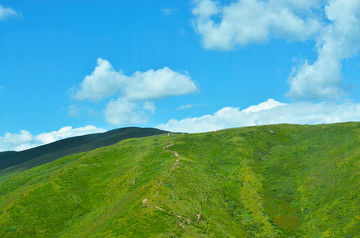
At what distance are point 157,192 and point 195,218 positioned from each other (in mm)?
9074

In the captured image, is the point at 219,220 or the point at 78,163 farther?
the point at 78,163

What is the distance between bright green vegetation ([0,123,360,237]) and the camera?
4334cm

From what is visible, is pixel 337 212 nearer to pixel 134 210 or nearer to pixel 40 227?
pixel 134 210

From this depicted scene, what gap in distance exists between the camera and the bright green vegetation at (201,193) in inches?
1706

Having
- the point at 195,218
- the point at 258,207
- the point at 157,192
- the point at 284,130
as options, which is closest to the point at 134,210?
the point at 157,192

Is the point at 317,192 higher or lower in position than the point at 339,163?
lower

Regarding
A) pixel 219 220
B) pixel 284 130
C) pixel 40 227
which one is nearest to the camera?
pixel 219 220

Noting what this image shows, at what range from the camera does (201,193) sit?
55.4 meters


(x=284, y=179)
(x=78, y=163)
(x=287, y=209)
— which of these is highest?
(x=78, y=163)

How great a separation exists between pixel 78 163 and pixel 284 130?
81.1 meters

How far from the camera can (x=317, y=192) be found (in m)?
57.2

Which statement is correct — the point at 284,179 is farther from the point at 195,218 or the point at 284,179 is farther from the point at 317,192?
the point at 195,218

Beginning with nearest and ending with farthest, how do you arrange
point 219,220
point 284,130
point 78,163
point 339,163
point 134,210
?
point 134,210 → point 219,220 → point 339,163 → point 78,163 → point 284,130

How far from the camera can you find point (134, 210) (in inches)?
1702
